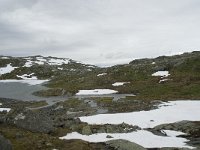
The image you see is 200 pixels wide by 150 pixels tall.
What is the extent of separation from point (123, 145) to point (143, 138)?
414 centimetres

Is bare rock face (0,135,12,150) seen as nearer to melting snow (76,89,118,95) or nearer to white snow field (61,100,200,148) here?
white snow field (61,100,200,148)

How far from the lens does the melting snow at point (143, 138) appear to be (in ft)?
107

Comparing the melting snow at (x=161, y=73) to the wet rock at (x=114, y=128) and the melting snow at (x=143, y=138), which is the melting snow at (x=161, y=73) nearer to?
the wet rock at (x=114, y=128)

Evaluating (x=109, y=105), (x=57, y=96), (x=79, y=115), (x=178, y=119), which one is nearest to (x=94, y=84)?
(x=57, y=96)

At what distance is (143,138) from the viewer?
34.8m

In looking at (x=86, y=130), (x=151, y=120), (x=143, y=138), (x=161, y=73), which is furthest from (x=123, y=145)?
(x=161, y=73)

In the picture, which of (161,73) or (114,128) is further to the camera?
(161,73)

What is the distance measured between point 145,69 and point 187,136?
75.6 metres

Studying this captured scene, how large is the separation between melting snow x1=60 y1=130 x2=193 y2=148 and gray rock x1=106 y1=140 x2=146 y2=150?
1.69 m

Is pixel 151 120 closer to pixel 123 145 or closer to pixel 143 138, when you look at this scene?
pixel 143 138

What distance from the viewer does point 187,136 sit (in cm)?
3584

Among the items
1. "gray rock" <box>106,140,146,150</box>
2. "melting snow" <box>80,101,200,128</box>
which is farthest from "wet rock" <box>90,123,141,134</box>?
"gray rock" <box>106,140,146,150</box>

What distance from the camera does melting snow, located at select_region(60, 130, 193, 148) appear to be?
32625mm

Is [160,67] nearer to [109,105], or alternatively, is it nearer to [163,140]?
[109,105]
